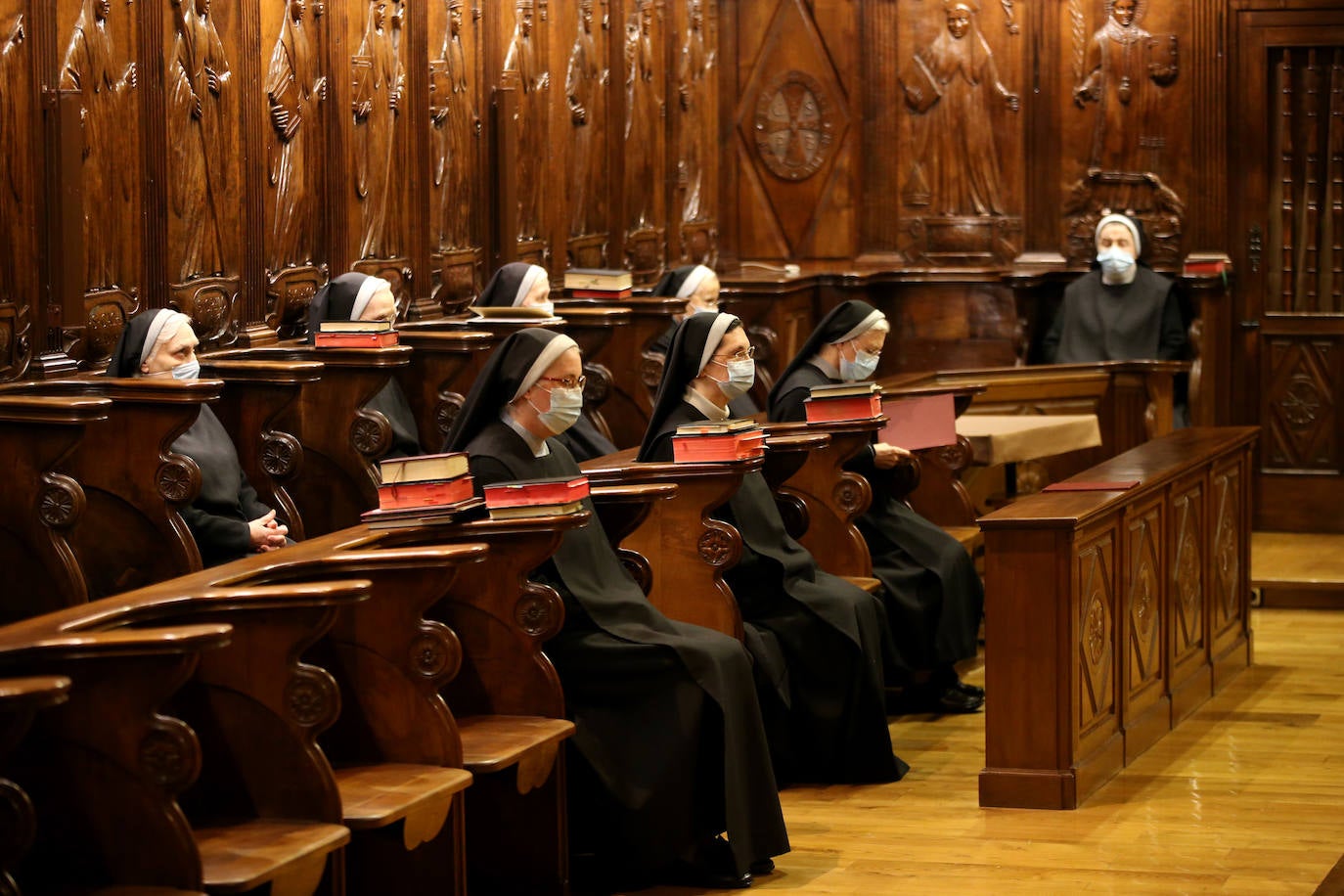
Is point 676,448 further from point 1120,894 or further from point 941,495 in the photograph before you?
point 941,495

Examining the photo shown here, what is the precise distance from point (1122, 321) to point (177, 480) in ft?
22.8

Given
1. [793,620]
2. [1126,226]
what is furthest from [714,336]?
[1126,226]

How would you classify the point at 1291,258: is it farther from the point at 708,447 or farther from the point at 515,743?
the point at 515,743

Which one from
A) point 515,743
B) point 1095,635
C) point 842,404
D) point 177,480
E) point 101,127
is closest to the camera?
point 515,743

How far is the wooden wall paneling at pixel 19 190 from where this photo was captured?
17.5ft

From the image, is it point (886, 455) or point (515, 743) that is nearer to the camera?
point (515, 743)

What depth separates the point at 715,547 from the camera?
5.66 metres

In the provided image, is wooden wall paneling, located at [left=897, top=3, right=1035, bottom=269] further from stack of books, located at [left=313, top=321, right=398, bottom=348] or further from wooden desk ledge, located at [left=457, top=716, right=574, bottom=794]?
wooden desk ledge, located at [left=457, top=716, right=574, bottom=794]

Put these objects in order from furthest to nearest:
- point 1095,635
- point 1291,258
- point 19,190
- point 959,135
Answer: point 959,135, point 1291,258, point 1095,635, point 19,190

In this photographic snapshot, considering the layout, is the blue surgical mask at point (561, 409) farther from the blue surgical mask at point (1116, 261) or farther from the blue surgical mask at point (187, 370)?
the blue surgical mask at point (1116, 261)

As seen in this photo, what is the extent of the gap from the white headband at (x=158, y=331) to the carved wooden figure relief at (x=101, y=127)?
329mm

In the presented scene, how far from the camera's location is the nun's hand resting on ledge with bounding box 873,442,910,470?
7.24m

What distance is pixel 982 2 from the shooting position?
11266mm

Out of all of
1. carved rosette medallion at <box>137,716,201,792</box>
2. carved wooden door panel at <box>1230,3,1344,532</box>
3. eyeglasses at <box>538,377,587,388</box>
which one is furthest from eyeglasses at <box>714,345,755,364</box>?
carved wooden door panel at <box>1230,3,1344,532</box>
